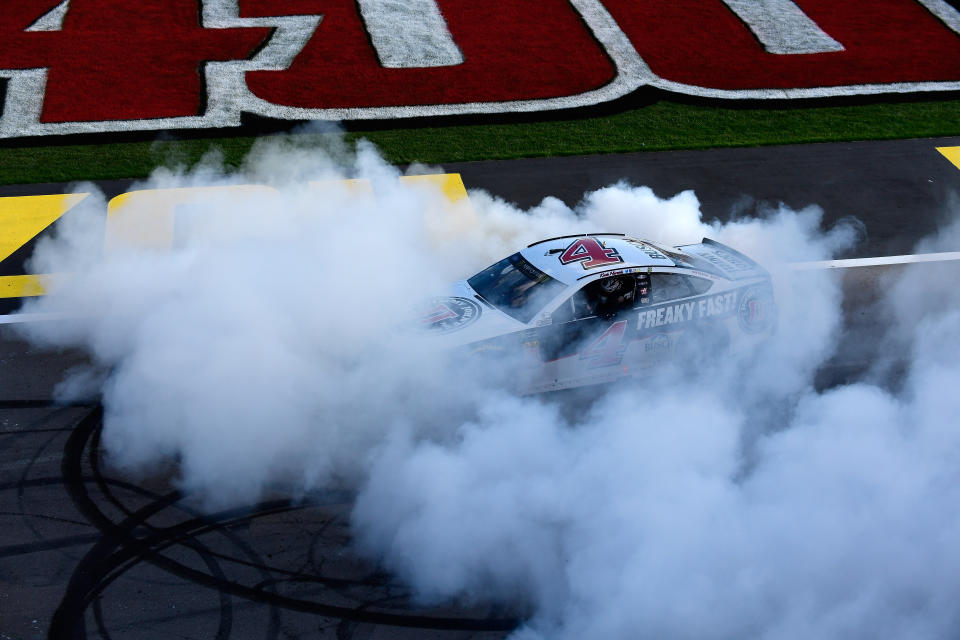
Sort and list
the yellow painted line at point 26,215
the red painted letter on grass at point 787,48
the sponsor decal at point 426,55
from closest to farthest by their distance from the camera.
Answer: the yellow painted line at point 26,215
the sponsor decal at point 426,55
the red painted letter on grass at point 787,48

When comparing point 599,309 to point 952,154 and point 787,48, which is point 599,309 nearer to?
point 952,154

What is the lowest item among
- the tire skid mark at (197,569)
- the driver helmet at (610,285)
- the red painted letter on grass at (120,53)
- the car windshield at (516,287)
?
the red painted letter on grass at (120,53)

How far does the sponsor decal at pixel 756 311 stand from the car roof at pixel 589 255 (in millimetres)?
785

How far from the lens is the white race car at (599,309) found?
8.15 metres

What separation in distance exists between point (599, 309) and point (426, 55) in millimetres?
8820

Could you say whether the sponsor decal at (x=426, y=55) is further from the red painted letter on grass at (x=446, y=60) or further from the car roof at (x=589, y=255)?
the car roof at (x=589, y=255)

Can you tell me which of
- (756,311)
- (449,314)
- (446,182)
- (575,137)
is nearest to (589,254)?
(449,314)

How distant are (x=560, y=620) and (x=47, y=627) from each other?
10.9ft

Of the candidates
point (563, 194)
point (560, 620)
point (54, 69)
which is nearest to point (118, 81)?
point (54, 69)

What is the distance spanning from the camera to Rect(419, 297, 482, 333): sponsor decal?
26.8 ft

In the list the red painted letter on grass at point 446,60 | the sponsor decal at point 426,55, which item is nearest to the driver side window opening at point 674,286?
the sponsor decal at point 426,55

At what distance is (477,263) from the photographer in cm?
994

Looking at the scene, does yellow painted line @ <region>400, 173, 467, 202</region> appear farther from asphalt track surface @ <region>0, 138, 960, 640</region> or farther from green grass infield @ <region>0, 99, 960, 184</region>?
asphalt track surface @ <region>0, 138, 960, 640</region>

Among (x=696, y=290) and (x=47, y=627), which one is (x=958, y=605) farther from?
(x=47, y=627)
